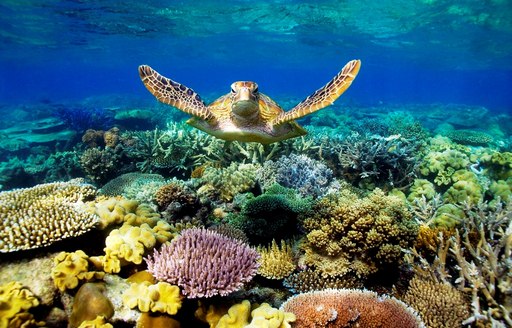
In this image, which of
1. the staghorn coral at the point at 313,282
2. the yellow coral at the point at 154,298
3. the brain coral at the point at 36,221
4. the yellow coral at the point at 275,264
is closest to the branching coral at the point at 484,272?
the staghorn coral at the point at 313,282

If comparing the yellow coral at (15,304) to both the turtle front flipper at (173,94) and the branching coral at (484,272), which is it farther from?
the branching coral at (484,272)

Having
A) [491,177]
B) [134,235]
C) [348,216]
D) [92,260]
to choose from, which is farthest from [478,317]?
[491,177]

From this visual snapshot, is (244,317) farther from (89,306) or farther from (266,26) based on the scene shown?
(266,26)

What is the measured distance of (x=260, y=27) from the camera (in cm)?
3519

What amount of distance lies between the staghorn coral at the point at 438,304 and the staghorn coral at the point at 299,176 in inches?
127

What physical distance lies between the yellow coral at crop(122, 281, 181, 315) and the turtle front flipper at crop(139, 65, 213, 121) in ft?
8.93

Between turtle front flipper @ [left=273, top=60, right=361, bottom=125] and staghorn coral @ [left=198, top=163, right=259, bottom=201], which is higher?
turtle front flipper @ [left=273, top=60, right=361, bottom=125]

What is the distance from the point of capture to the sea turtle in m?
4.37

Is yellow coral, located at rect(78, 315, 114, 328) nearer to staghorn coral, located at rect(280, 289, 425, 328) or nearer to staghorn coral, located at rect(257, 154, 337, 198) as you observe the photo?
staghorn coral, located at rect(280, 289, 425, 328)

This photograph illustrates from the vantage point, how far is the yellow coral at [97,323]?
8.18ft

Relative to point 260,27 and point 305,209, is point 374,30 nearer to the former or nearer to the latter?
point 260,27

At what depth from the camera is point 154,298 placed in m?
2.68

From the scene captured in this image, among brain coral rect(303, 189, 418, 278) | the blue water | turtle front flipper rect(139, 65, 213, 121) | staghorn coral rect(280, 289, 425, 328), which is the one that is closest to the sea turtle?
turtle front flipper rect(139, 65, 213, 121)

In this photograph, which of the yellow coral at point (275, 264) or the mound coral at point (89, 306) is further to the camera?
the yellow coral at point (275, 264)
